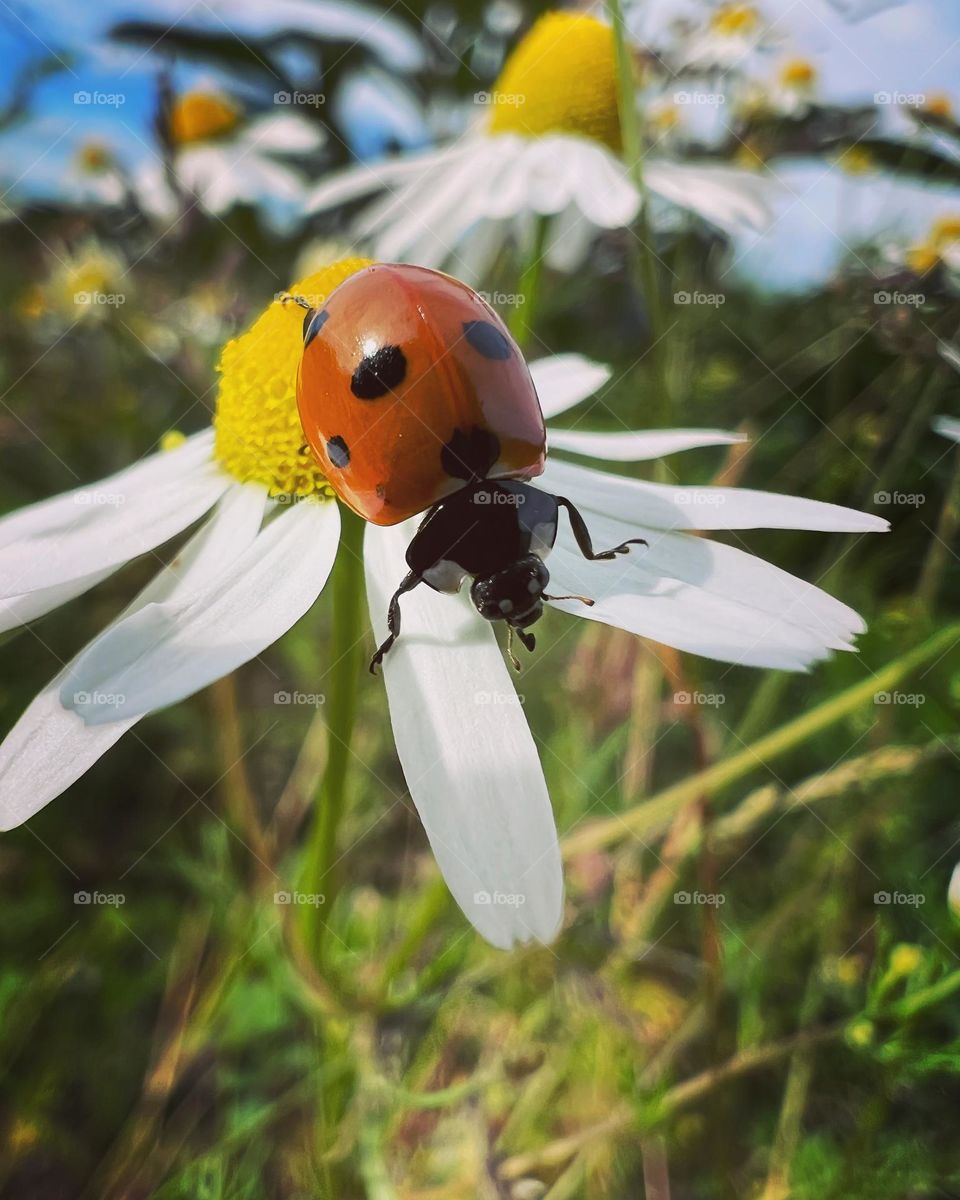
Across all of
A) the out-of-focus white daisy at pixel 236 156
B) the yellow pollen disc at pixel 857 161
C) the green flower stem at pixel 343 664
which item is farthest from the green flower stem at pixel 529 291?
the out-of-focus white daisy at pixel 236 156

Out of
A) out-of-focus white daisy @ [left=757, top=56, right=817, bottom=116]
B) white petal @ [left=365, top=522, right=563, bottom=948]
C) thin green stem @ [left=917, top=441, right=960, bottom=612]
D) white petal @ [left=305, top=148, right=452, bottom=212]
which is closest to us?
white petal @ [left=365, top=522, right=563, bottom=948]

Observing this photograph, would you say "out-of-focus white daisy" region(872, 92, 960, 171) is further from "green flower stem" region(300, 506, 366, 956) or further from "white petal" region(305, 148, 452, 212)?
"green flower stem" region(300, 506, 366, 956)

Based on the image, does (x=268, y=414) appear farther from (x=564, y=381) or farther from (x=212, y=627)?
(x=564, y=381)

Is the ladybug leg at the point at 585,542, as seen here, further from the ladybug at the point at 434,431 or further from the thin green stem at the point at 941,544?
the thin green stem at the point at 941,544

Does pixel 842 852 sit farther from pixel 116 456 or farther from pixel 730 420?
pixel 116 456

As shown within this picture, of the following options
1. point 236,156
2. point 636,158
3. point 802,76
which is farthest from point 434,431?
point 236,156

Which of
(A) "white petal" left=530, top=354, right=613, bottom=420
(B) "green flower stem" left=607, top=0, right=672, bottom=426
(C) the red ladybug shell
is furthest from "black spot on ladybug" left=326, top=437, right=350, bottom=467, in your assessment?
(B) "green flower stem" left=607, top=0, right=672, bottom=426

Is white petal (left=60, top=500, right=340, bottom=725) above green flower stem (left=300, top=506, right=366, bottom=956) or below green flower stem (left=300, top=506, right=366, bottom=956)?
above
